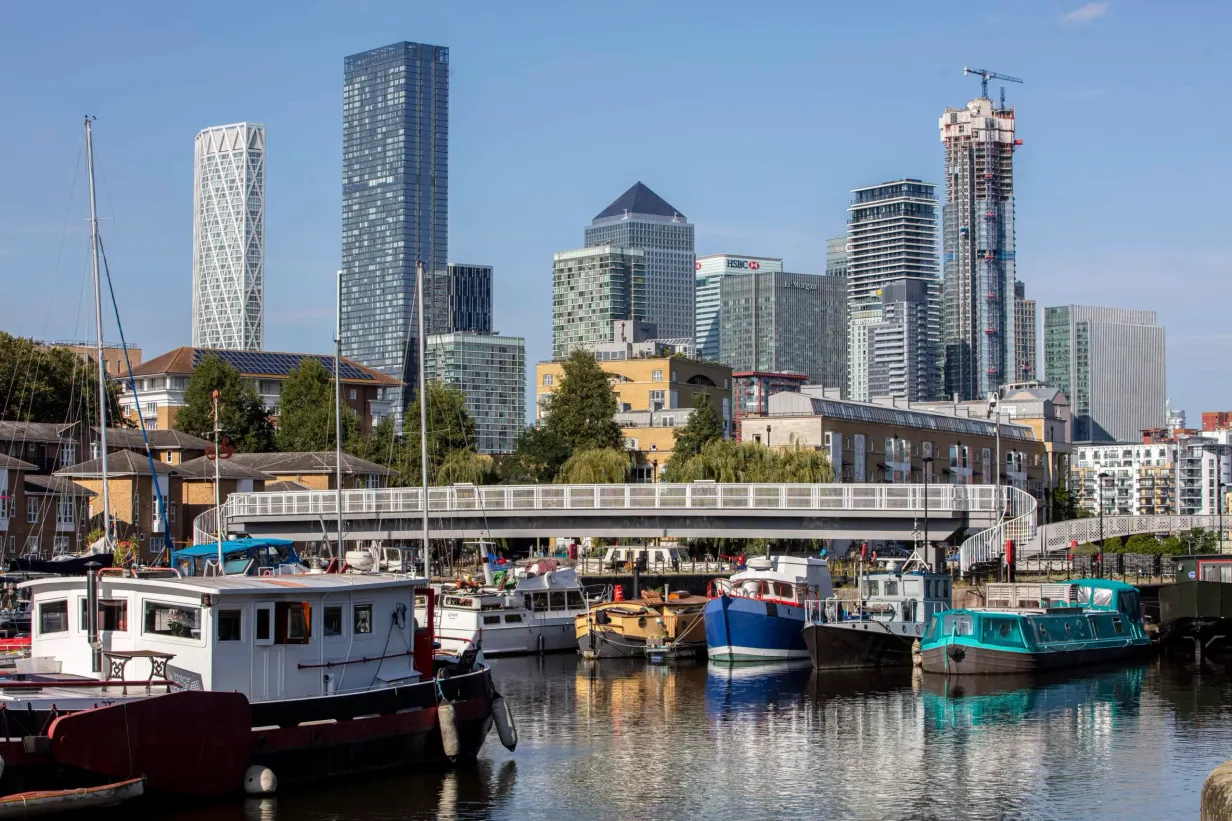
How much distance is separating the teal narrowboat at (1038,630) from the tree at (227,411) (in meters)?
92.8

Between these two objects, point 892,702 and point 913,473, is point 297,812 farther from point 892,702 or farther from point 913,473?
point 913,473

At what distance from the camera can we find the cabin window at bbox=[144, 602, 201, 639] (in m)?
37.6

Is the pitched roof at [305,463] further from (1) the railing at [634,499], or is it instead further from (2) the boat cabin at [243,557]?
(2) the boat cabin at [243,557]

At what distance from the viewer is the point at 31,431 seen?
346 ft

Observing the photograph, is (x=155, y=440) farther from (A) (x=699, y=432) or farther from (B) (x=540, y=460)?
(A) (x=699, y=432)

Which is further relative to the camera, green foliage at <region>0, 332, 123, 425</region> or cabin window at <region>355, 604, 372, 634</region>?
green foliage at <region>0, 332, 123, 425</region>

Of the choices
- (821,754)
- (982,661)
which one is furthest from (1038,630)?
(821,754)

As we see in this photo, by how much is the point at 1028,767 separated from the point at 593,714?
14.8 m

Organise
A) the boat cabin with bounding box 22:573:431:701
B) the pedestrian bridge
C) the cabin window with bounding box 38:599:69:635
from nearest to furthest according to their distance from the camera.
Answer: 1. the boat cabin with bounding box 22:573:431:701
2. the cabin window with bounding box 38:599:69:635
3. the pedestrian bridge

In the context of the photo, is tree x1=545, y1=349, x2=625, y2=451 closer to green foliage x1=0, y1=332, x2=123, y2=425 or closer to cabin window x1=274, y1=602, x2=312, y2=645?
green foliage x1=0, y1=332, x2=123, y2=425

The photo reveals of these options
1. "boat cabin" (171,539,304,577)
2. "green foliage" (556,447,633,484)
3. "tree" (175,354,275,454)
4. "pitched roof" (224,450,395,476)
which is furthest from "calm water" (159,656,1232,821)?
"tree" (175,354,275,454)

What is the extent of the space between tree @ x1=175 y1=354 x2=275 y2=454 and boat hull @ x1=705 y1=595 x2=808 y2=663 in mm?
88096

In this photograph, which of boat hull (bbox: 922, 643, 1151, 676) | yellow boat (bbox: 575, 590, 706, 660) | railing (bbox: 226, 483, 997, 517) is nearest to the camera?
boat hull (bbox: 922, 643, 1151, 676)

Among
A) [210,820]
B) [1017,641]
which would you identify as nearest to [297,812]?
[210,820]
